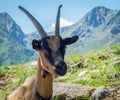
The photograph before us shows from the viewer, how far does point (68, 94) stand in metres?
12.7

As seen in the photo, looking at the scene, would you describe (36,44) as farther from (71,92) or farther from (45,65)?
(71,92)

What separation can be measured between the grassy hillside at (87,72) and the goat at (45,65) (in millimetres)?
5171

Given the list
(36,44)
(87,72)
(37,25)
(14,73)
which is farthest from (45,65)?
(14,73)

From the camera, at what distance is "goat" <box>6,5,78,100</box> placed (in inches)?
322

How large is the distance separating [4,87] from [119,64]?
5059 mm

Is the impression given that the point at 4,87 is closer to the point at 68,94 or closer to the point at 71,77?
the point at 71,77

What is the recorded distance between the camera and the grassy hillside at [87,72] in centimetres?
1537

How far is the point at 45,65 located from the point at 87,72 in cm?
896

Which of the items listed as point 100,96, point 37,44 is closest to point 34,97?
point 37,44

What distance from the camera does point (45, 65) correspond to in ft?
28.0

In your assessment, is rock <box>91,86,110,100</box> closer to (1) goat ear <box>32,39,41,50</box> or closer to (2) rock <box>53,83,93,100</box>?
(2) rock <box>53,83,93,100</box>

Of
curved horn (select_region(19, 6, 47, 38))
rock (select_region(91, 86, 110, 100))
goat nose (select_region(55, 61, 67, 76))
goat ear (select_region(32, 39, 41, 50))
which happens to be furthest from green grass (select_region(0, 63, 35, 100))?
goat nose (select_region(55, 61, 67, 76))

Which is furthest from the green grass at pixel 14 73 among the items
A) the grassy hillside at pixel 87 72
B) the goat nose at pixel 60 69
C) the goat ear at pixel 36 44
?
the goat nose at pixel 60 69

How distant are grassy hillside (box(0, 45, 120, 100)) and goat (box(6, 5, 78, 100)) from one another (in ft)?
17.0
